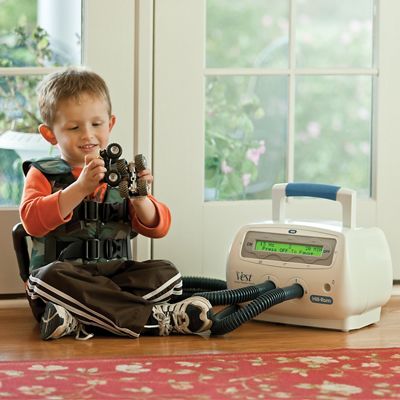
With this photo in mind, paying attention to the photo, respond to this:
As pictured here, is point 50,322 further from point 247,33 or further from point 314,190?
point 247,33

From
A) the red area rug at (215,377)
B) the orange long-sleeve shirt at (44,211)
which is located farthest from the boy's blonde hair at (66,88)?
the red area rug at (215,377)

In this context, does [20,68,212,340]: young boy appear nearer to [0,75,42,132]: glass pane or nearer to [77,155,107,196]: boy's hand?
[77,155,107,196]: boy's hand

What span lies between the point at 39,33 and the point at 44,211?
0.48 meters

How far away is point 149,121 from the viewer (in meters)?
2.23

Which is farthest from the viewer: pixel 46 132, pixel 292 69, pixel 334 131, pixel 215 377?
pixel 334 131

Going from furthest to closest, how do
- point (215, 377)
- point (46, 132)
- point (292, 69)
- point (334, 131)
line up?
point (334, 131) → point (292, 69) → point (46, 132) → point (215, 377)

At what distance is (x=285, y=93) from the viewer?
230 centimetres

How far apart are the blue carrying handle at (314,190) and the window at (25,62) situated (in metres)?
0.55

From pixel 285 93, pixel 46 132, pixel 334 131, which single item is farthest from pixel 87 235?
pixel 334 131

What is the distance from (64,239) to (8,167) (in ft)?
1.01

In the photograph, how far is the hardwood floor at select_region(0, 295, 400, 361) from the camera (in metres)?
1.72

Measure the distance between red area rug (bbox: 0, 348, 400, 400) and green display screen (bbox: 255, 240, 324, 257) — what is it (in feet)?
0.89

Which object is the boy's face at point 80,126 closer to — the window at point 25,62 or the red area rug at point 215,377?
the window at point 25,62

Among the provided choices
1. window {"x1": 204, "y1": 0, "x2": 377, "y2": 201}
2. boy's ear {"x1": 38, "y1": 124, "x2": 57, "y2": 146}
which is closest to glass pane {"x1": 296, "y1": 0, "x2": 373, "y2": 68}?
window {"x1": 204, "y1": 0, "x2": 377, "y2": 201}
